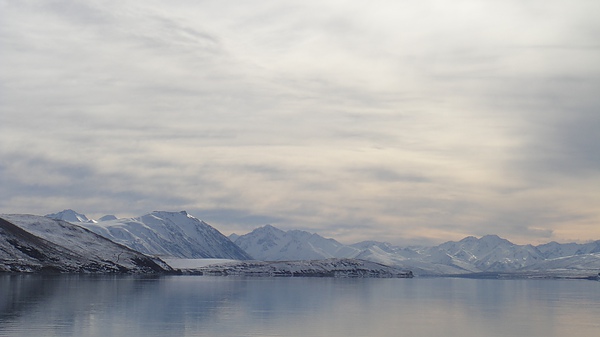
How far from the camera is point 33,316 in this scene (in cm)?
8175

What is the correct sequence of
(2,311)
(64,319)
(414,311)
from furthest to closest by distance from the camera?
(414,311)
(2,311)
(64,319)

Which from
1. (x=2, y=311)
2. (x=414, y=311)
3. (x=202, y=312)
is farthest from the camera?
(x=414, y=311)

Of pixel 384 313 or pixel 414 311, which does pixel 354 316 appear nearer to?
pixel 384 313

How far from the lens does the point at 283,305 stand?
389 feet

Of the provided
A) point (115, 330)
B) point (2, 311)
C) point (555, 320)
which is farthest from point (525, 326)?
point (2, 311)

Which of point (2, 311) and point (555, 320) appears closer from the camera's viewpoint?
point (2, 311)

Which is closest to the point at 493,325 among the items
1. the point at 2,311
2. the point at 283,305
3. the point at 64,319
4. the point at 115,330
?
the point at 283,305

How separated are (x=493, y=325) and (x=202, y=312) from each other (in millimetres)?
42042

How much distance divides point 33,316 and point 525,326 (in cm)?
6590

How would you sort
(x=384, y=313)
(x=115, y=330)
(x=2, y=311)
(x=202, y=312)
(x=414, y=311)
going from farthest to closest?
(x=414, y=311), (x=384, y=313), (x=202, y=312), (x=2, y=311), (x=115, y=330)

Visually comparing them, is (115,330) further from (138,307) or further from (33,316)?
(138,307)

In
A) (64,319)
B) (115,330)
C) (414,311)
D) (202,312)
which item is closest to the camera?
(115,330)

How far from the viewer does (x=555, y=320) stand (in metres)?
102

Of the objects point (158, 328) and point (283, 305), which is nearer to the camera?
point (158, 328)
